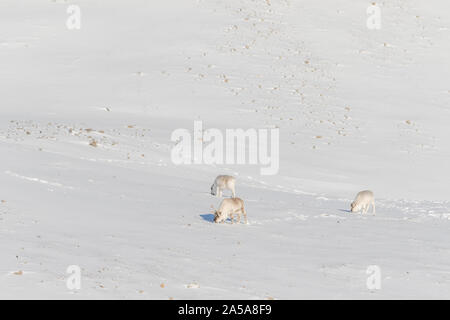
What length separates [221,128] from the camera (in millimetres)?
43281

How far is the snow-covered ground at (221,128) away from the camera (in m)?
18.5

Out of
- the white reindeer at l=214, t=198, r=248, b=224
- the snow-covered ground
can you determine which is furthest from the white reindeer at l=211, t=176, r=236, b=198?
the white reindeer at l=214, t=198, r=248, b=224

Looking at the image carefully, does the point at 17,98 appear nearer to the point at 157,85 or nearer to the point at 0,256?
the point at 157,85

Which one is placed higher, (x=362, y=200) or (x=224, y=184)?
(x=224, y=184)

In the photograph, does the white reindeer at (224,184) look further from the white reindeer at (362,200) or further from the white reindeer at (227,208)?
the white reindeer at (227,208)

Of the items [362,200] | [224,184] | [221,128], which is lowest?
[362,200]

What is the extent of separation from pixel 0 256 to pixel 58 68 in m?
35.6

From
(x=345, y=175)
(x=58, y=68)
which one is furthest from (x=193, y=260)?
(x=58, y=68)

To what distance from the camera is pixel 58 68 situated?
5212 cm

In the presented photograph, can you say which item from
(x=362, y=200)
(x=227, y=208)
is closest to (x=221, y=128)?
(x=362, y=200)

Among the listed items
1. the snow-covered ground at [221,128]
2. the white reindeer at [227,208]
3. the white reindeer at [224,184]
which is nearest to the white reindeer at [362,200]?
the snow-covered ground at [221,128]

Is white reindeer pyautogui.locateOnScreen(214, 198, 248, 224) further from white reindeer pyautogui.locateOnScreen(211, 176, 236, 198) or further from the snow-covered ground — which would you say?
white reindeer pyautogui.locateOnScreen(211, 176, 236, 198)

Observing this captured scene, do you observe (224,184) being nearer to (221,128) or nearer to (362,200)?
(362,200)

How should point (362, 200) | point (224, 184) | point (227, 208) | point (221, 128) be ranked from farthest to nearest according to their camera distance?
point (221, 128) → point (224, 184) → point (362, 200) → point (227, 208)
